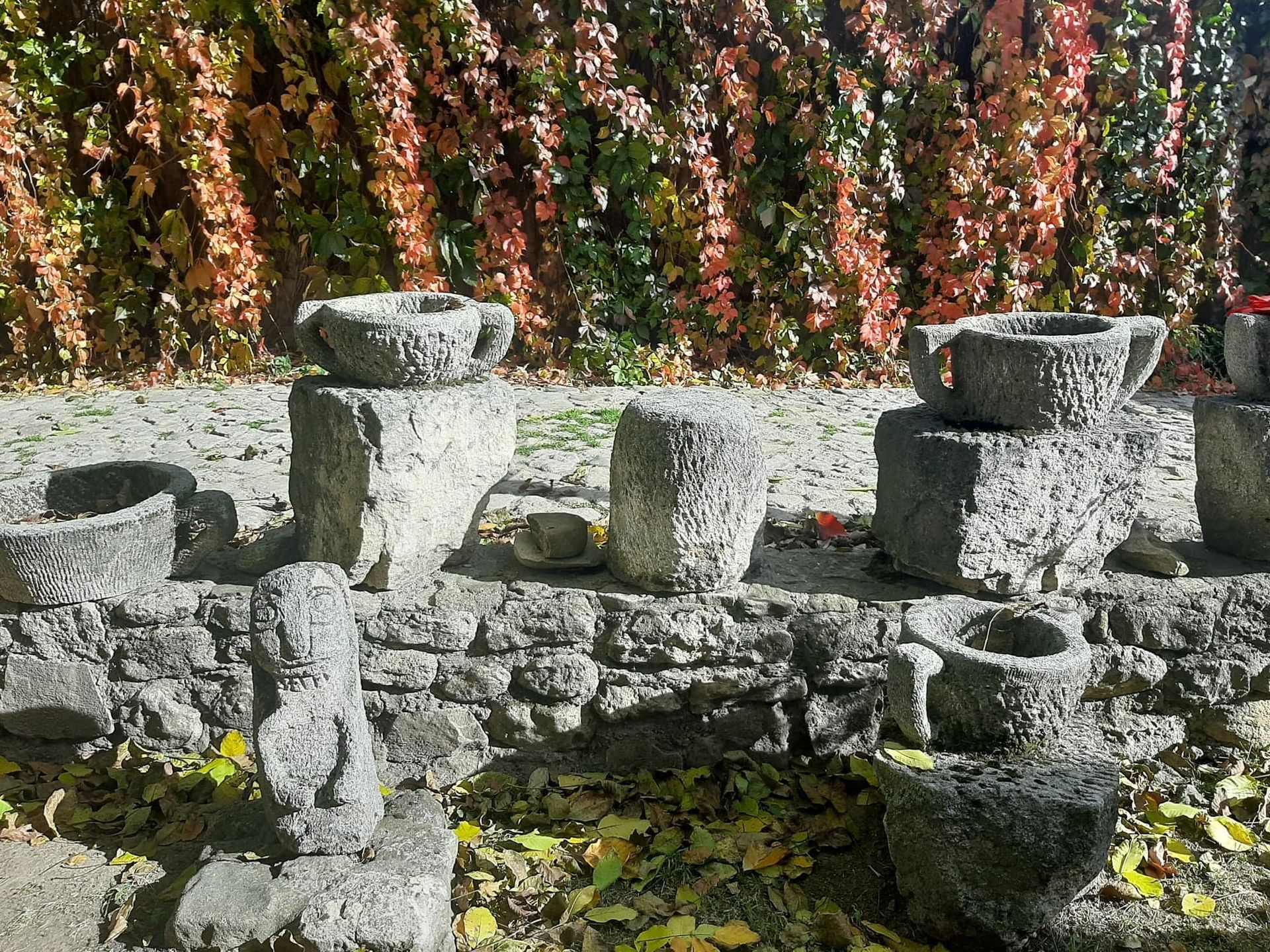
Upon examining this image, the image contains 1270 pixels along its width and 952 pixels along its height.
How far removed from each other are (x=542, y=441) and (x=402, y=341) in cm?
231

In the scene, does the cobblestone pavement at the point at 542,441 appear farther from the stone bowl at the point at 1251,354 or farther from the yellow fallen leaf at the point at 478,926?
A: the yellow fallen leaf at the point at 478,926

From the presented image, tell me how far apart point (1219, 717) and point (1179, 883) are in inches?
27.7

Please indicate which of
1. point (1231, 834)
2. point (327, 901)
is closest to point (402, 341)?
point (327, 901)

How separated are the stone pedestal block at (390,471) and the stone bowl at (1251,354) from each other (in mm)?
2165

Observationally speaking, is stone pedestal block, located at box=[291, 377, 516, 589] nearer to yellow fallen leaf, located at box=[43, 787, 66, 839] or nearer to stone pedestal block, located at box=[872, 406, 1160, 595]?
yellow fallen leaf, located at box=[43, 787, 66, 839]

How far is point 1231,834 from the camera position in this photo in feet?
9.04

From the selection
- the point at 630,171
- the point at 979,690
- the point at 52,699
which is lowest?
the point at 52,699

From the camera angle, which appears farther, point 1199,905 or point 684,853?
point 684,853

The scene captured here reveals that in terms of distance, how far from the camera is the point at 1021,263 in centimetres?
684

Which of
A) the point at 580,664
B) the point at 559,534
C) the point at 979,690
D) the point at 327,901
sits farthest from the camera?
the point at 559,534

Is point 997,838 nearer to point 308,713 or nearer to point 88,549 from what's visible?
point 308,713

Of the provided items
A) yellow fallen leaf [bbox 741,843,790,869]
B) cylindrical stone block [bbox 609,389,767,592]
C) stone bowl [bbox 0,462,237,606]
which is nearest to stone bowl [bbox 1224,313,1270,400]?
cylindrical stone block [bbox 609,389,767,592]

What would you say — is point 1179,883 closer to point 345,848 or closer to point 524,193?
point 345,848

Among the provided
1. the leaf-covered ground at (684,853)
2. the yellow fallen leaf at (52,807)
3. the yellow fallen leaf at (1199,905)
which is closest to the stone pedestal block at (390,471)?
the leaf-covered ground at (684,853)
